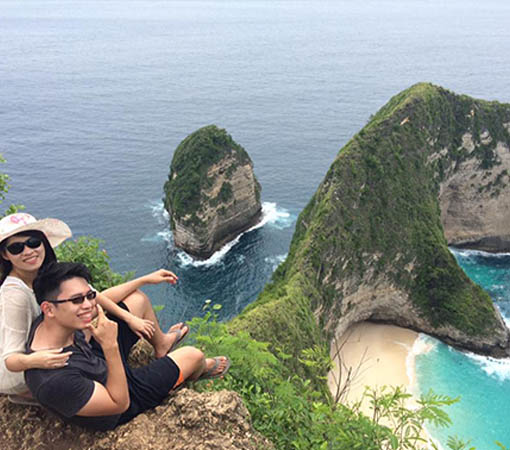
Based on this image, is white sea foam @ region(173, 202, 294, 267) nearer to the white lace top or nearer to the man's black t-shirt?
the man's black t-shirt

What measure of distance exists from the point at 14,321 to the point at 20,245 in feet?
3.98

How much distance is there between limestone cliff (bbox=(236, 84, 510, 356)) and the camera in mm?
36031

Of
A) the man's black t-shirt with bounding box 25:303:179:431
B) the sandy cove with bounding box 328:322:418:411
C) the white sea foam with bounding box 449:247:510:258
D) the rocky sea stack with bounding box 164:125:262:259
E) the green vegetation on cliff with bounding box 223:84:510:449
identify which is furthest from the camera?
the white sea foam with bounding box 449:247:510:258

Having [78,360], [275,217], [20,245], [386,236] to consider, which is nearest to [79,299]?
[78,360]

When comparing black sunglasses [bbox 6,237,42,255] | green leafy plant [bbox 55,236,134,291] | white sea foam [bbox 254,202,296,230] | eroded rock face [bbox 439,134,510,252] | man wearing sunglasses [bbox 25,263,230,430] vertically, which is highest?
black sunglasses [bbox 6,237,42,255]

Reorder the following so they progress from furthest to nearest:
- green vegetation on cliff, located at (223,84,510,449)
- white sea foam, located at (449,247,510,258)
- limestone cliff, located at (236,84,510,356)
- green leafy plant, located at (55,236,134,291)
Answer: white sea foam, located at (449,247,510,258), limestone cliff, located at (236,84,510,356), green vegetation on cliff, located at (223,84,510,449), green leafy plant, located at (55,236,134,291)

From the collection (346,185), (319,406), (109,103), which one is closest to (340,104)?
(109,103)

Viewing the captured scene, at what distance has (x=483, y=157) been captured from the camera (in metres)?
54.2

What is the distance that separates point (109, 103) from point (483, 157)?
82.8 m

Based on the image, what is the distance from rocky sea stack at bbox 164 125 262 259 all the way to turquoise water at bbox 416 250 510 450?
28.5 metres

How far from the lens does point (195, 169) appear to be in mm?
57250

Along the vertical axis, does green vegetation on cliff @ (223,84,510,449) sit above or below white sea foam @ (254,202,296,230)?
above

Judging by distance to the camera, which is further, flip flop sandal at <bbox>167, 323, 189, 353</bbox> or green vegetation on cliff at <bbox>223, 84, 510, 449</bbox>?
green vegetation on cliff at <bbox>223, 84, 510, 449</bbox>

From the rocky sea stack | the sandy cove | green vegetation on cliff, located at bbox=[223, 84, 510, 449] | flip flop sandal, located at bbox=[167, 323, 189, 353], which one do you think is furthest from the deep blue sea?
flip flop sandal, located at bbox=[167, 323, 189, 353]
